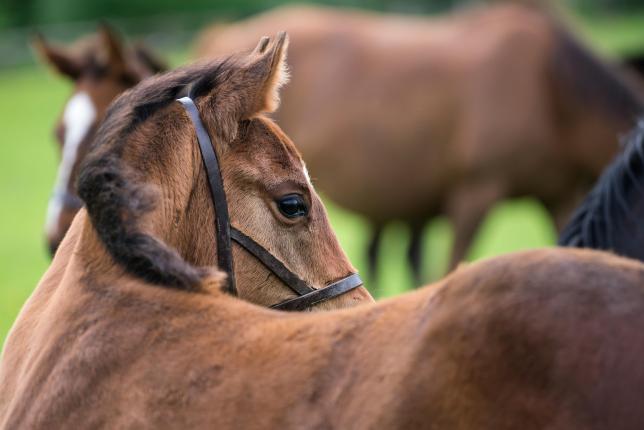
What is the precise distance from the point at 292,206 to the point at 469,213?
5.57 meters

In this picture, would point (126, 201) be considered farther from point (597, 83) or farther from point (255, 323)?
point (597, 83)

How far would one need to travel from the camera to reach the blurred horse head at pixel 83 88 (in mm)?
6008

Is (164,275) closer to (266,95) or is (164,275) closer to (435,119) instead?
(266,95)

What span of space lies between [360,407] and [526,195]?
6.66 metres

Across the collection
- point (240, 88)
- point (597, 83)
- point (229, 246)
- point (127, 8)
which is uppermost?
point (127, 8)

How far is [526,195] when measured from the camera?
8320 millimetres

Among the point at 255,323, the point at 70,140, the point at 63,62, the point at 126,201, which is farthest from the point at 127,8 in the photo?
the point at 255,323

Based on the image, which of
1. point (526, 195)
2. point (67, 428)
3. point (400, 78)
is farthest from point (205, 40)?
→ point (67, 428)

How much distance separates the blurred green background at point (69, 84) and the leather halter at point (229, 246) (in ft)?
28.4

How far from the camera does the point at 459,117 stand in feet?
27.5

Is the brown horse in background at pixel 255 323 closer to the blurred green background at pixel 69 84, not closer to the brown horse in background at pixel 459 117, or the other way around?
the brown horse in background at pixel 459 117

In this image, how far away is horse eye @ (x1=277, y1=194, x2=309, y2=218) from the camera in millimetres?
2634

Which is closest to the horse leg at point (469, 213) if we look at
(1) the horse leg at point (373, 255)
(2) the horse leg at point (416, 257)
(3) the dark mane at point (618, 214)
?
(2) the horse leg at point (416, 257)

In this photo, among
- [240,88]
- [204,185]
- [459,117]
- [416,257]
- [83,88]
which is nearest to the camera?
[204,185]
